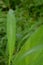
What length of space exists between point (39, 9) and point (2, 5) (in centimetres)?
47

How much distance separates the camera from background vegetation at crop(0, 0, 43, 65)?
100 cm

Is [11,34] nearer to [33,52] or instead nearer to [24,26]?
[33,52]

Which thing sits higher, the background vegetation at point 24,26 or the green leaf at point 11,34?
the green leaf at point 11,34

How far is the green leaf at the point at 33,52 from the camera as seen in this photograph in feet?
3.08

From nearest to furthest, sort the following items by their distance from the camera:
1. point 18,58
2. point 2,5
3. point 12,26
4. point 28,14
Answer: point 18,58, point 12,26, point 28,14, point 2,5

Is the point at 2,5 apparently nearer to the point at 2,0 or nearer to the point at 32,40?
the point at 2,0

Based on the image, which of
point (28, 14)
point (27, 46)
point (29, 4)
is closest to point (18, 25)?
point (28, 14)

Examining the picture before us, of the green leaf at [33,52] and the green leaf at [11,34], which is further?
the green leaf at [11,34]

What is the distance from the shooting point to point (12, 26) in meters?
1.17

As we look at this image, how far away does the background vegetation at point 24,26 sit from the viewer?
100cm

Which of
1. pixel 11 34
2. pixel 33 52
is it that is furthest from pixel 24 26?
pixel 33 52

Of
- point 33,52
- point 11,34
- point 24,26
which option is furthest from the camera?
point 24,26

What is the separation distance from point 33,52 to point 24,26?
1070 millimetres

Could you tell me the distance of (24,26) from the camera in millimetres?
1999
